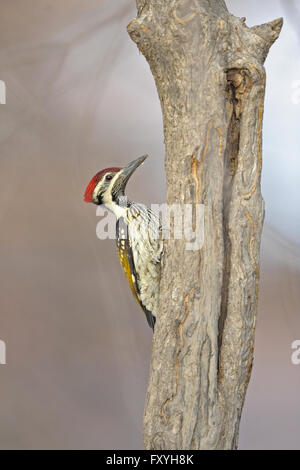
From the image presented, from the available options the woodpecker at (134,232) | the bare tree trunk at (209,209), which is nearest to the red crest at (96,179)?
the woodpecker at (134,232)

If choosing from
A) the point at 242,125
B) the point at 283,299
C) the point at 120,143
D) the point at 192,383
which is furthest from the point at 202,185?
the point at 283,299


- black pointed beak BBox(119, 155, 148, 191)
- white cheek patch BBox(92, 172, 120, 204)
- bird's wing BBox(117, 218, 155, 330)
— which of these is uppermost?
black pointed beak BBox(119, 155, 148, 191)

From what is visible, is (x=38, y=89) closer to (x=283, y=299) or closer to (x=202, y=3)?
(x=202, y=3)

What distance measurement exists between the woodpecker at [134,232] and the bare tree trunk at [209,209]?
35 centimetres

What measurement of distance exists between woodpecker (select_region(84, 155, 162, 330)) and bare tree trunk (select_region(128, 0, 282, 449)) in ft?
1.14

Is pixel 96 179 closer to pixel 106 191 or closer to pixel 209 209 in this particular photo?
pixel 106 191

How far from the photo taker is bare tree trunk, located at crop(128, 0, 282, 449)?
6.48 ft

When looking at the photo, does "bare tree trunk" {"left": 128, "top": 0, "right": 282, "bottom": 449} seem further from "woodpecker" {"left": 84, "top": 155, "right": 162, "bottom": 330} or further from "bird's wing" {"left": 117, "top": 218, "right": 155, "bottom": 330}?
"bird's wing" {"left": 117, "top": 218, "right": 155, "bottom": 330}

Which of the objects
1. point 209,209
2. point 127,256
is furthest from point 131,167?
point 209,209

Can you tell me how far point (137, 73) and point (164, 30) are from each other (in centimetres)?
163

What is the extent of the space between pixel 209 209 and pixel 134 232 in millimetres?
567

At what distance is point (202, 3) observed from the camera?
6.37 feet

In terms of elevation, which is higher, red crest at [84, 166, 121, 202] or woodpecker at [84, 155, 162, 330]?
red crest at [84, 166, 121, 202]

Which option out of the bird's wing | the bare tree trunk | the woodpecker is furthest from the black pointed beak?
the bare tree trunk
